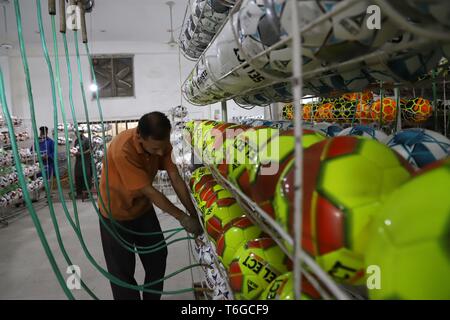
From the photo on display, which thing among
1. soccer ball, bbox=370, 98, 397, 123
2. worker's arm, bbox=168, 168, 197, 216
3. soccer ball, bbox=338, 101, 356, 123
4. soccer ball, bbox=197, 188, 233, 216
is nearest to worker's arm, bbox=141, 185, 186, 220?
soccer ball, bbox=197, 188, 233, 216

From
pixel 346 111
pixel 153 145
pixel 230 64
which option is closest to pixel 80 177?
pixel 346 111

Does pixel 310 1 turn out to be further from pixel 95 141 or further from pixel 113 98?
pixel 113 98

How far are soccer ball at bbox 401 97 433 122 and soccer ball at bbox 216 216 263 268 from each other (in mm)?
2517

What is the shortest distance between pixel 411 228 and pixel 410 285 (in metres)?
0.07

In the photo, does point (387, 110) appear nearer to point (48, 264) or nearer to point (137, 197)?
point (137, 197)

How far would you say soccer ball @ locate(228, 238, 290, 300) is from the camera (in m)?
0.95

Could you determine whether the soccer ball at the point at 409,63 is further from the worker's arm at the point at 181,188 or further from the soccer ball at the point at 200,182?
the worker's arm at the point at 181,188

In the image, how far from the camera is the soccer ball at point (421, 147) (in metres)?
0.71

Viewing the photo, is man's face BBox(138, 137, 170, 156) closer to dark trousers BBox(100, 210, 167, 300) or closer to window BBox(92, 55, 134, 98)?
dark trousers BBox(100, 210, 167, 300)

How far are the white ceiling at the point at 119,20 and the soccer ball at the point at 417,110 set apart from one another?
4.07 m

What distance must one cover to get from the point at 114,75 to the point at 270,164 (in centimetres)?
817

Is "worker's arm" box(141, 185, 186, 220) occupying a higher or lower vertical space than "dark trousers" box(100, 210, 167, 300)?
higher
